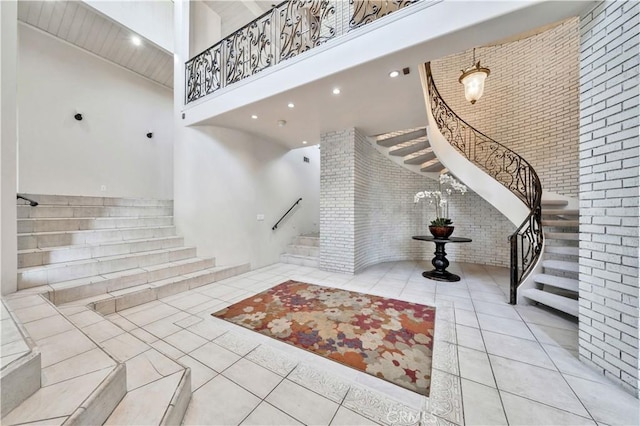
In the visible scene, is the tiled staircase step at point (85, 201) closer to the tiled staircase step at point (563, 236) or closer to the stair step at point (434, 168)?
the stair step at point (434, 168)

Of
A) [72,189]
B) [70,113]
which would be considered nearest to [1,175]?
[72,189]

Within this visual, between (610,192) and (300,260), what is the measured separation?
4.72m

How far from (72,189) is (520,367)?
7171 mm

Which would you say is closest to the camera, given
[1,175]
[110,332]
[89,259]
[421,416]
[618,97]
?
[421,416]

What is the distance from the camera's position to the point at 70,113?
4430 mm

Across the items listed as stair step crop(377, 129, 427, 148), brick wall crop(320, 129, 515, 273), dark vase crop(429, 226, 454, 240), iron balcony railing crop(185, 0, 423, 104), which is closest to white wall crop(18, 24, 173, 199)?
iron balcony railing crop(185, 0, 423, 104)

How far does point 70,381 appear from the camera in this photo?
1260mm

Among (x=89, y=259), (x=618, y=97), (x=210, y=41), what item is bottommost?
(x=89, y=259)

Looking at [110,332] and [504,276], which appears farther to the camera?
[504,276]

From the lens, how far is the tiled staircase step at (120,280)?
8.56ft

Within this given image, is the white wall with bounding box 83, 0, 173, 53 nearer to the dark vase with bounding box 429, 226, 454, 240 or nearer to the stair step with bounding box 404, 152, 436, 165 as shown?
the stair step with bounding box 404, 152, 436, 165

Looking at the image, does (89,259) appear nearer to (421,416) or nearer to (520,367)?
(421,416)

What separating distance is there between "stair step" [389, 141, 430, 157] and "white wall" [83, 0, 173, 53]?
5.34 metres

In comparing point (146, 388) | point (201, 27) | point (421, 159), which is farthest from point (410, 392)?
point (201, 27)
